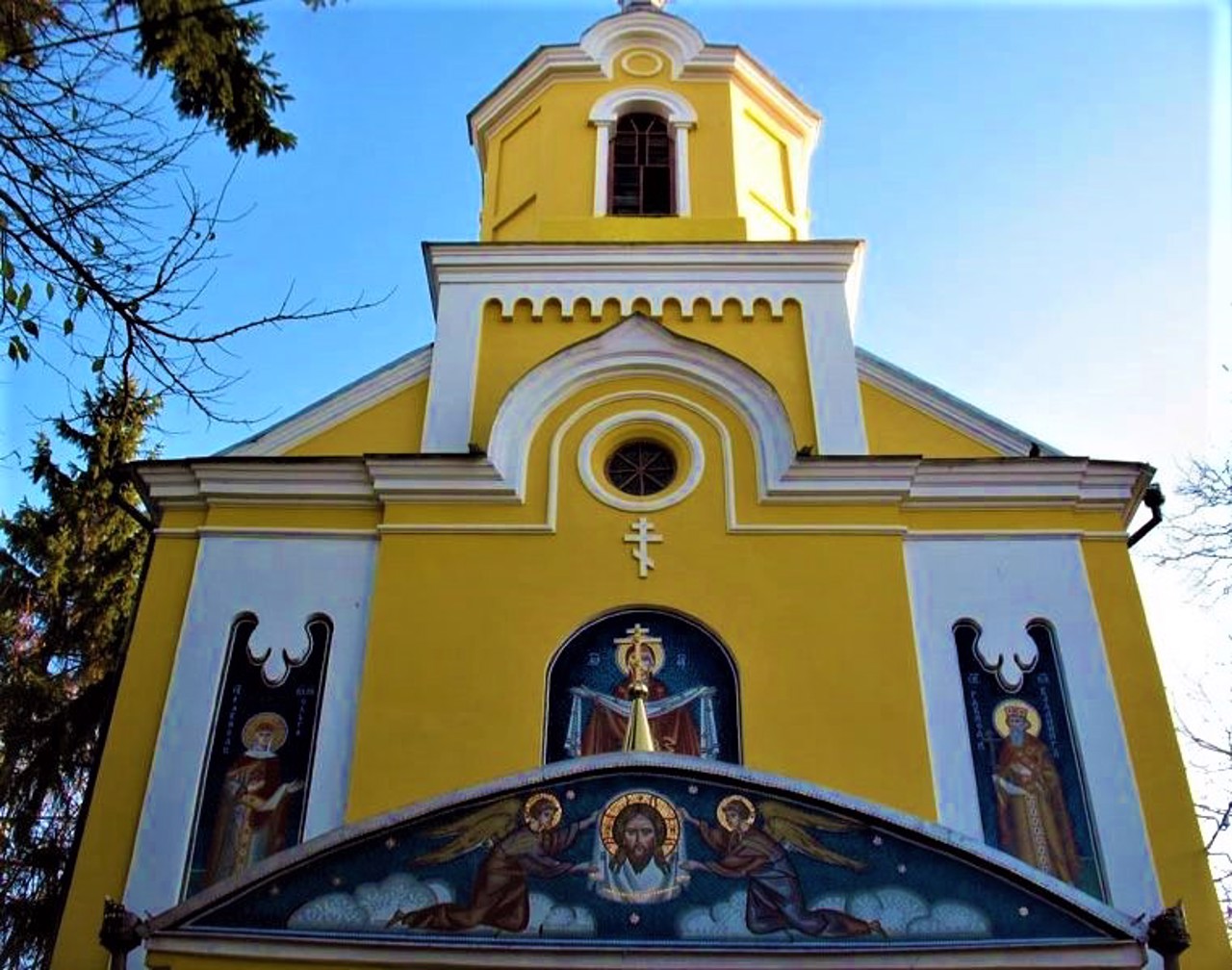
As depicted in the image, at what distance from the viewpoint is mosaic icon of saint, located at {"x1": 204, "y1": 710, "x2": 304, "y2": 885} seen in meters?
8.79

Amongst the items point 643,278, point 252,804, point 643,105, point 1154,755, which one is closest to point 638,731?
point 252,804

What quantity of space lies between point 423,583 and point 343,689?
102 cm

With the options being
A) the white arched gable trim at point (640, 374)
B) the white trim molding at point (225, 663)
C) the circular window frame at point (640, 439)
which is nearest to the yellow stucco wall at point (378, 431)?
the white arched gable trim at point (640, 374)

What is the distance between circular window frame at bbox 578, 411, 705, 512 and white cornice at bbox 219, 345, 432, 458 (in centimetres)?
187

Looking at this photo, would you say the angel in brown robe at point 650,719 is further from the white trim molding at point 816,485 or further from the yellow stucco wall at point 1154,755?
the yellow stucco wall at point 1154,755

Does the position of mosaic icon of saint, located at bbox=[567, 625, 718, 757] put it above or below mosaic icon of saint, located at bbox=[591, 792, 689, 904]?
above

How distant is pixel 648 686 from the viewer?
937cm

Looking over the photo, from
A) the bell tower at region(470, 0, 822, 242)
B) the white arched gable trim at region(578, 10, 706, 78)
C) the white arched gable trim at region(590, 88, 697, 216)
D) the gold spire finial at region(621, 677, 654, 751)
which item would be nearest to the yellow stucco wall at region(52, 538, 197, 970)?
the gold spire finial at region(621, 677, 654, 751)

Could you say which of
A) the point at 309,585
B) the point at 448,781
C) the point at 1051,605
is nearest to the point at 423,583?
the point at 309,585

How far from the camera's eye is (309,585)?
10.1m

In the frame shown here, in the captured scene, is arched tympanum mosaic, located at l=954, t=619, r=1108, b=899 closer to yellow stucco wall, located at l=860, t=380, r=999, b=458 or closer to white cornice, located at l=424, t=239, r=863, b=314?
yellow stucco wall, located at l=860, t=380, r=999, b=458

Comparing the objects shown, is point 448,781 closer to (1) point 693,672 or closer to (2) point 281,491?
(1) point 693,672

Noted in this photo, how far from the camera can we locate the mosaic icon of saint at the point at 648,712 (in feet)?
29.9

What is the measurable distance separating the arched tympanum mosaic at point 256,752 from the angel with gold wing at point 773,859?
11.8 ft
